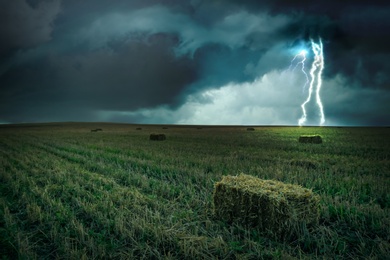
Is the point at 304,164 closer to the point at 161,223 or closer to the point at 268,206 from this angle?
the point at 268,206

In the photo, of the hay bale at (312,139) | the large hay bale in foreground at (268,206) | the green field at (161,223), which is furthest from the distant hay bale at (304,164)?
the hay bale at (312,139)

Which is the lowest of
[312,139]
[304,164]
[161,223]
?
[161,223]

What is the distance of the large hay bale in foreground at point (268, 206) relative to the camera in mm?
5543

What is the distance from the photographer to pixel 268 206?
5.66 metres

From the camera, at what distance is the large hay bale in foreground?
554 cm

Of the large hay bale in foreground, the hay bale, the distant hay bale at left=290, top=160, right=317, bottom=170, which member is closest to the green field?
the large hay bale in foreground

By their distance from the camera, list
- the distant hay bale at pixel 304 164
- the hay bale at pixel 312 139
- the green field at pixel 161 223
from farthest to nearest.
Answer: the hay bale at pixel 312 139, the distant hay bale at pixel 304 164, the green field at pixel 161 223

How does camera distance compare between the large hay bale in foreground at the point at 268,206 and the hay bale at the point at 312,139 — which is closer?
the large hay bale in foreground at the point at 268,206

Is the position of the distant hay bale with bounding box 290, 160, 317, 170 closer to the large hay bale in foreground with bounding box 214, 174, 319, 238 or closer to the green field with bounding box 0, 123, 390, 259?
the green field with bounding box 0, 123, 390, 259

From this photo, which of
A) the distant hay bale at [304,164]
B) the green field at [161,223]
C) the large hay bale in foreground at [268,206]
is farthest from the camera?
the distant hay bale at [304,164]

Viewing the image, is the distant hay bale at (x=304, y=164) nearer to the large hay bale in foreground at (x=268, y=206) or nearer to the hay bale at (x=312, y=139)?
the large hay bale in foreground at (x=268, y=206)

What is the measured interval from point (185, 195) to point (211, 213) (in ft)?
5.01

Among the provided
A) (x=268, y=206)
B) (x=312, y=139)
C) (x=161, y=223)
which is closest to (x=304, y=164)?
(x=268, y=206)

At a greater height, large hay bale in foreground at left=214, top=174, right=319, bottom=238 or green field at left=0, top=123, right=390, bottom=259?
large hay bale in foreground at left=214, top=174, right=319, bottom=238
